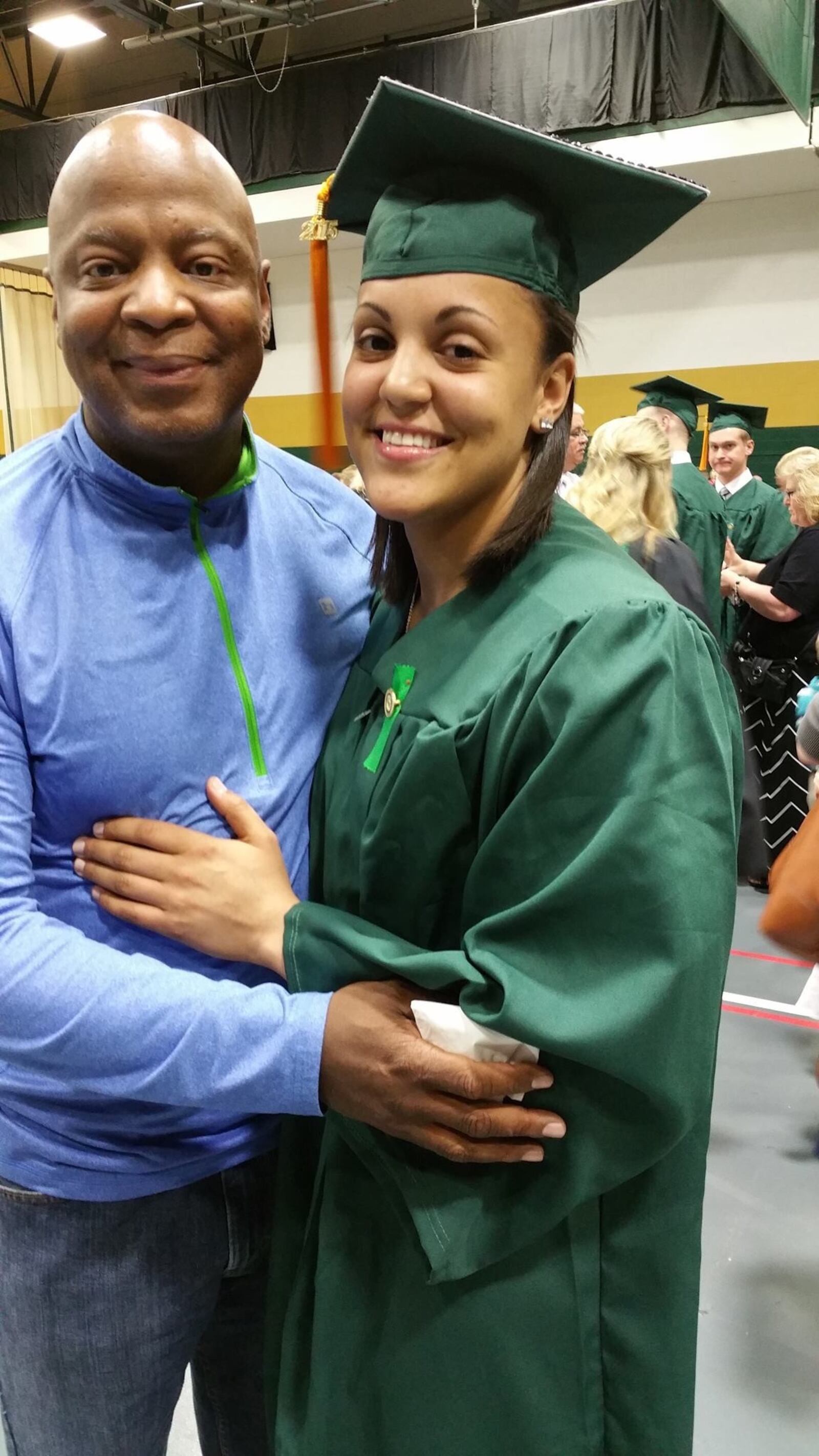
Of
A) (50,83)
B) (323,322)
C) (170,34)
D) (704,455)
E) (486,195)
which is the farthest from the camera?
(50,83)

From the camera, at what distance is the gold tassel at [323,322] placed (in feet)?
4.53

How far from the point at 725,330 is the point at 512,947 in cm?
891

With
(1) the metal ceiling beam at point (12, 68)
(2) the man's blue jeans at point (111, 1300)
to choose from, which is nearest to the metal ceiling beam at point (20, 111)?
(1) the metal ceiling beam at point (12, 68)

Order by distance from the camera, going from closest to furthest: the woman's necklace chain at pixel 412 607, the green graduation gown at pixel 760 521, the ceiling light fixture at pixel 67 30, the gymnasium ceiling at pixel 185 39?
the woman's necklace chain at pixel 412 607 < the green graduation gown at pixel 760 521 < the ceiling light fixture at pixel 67 30 < the gymnasium ceiling at pixel 185 39

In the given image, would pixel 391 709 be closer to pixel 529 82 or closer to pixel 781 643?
pixel 781 643

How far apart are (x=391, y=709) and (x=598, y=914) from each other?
32 cm

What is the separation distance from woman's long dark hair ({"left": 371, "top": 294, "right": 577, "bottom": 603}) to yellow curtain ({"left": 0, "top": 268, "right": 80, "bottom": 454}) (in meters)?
12.2

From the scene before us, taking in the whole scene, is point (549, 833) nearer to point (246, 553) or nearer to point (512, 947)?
point (512, 947)

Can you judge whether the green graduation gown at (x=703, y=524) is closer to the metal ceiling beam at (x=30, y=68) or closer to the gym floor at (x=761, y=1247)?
the gym floor at (x=761, y=1247)

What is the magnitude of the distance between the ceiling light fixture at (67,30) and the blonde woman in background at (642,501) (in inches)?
328

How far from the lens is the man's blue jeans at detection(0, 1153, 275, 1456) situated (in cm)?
112

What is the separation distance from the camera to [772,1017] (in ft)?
12.0

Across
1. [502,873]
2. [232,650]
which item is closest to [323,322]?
[232,650]

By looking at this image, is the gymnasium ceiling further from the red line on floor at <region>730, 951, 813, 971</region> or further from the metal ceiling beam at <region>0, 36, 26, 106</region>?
the red line on floor at <region>730, 951, 813, 971</region>
